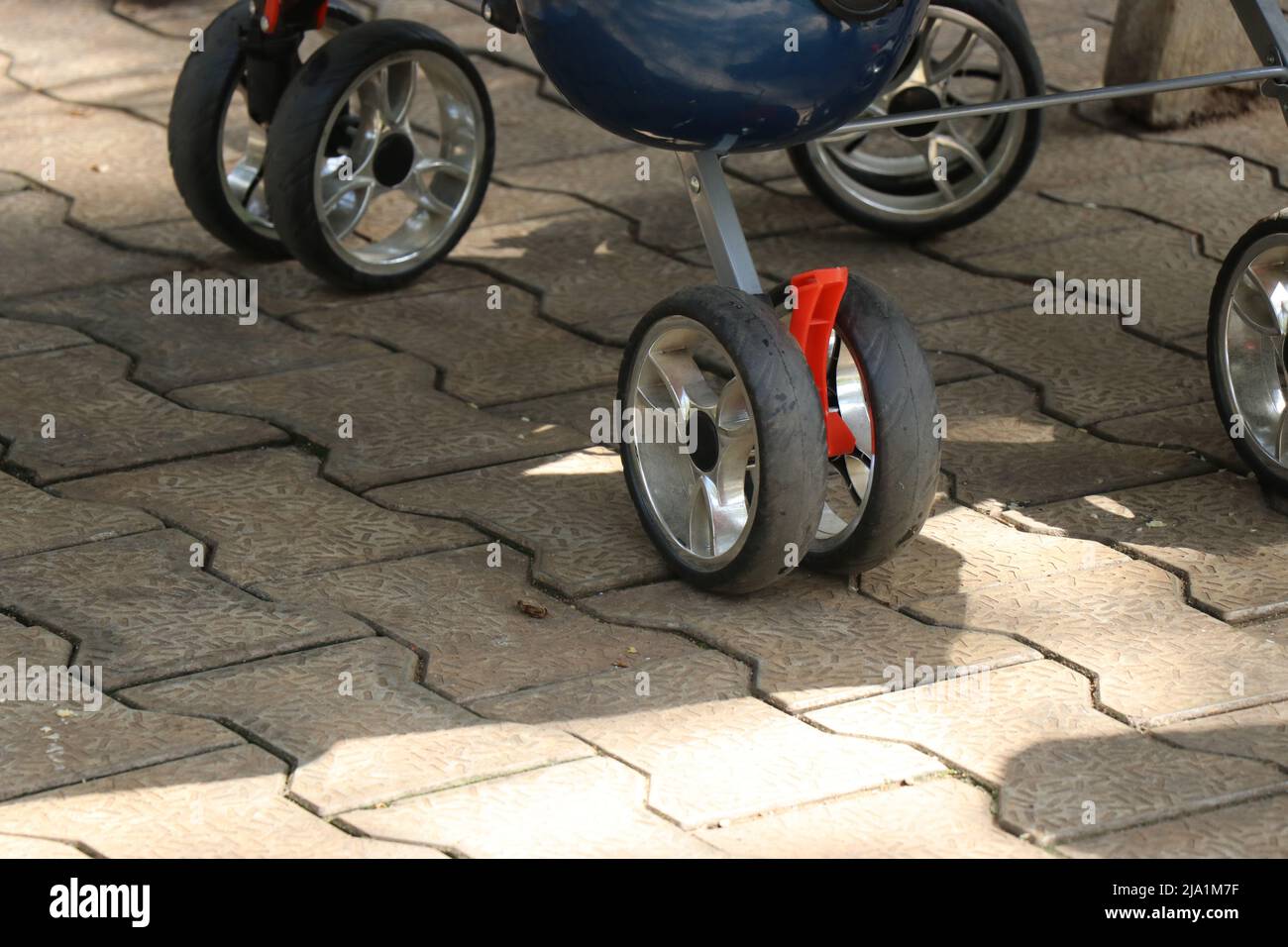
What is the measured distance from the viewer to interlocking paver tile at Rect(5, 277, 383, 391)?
3473mm

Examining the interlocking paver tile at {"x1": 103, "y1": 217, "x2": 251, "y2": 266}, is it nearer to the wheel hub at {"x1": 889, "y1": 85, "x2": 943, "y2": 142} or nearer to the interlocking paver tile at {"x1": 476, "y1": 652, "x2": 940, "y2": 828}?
the wheel hub at {"x1": 889, "y1": 85, "x2": 943, "y2": 142}

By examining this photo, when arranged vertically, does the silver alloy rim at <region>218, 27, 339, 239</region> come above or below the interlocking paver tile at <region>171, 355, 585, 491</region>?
above

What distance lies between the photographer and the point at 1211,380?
3.05 metres

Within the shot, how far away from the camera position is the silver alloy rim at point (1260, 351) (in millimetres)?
2939

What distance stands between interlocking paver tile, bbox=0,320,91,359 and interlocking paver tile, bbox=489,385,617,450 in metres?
0.84

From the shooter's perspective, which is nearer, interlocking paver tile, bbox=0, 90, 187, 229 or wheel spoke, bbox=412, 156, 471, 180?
wheel spoke, bbox=412, 156, 471, 180

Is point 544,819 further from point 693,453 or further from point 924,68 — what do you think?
point 924,68

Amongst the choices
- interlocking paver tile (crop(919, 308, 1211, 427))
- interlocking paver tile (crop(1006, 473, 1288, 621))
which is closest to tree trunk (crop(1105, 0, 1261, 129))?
interlocking paver tile (crop(919, 308, 1211, 427))

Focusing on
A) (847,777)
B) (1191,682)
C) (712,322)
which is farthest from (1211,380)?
(847,777)

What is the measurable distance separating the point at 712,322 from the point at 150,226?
196 cm

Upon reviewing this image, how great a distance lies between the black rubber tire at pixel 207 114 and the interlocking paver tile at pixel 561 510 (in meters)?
1.02

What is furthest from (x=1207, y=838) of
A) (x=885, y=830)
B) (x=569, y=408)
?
(x=569, y=408)

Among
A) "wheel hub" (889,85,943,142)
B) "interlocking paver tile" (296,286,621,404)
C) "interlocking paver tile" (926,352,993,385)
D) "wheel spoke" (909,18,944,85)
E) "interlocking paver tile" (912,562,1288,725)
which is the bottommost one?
"interlocking paver tile" (912,562,1288,725)
